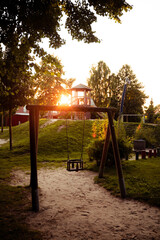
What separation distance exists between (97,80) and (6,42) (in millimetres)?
40750

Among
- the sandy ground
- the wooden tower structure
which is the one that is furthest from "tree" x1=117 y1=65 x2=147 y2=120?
the sandy ground

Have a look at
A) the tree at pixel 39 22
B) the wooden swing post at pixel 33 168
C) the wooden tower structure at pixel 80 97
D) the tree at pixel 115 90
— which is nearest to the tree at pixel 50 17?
the tree at pixel 39 22

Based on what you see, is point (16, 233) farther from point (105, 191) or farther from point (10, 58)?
point (10, 58)

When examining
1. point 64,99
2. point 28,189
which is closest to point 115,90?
Answer: point 64,99

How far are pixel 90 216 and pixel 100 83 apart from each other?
43.5m

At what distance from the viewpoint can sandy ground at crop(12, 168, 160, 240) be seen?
371 centimetres

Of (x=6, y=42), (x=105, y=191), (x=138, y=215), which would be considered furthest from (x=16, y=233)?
(x=6, y=42)

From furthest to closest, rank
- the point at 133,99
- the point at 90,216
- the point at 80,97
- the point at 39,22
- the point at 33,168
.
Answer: the point at 133,99 < the point at 80,97 < the point at 39,22 < the point at 33,168 < the point at 90,216

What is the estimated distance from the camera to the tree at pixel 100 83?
46.3m

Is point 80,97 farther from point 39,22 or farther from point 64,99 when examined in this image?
point 39,22

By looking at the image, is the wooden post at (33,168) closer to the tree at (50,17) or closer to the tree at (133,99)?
the tree at (50,17)

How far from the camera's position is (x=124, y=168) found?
9.25m

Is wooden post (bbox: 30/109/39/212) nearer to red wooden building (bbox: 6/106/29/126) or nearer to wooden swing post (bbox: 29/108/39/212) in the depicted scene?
wooden swing post (bbox: 29/108/39/212)

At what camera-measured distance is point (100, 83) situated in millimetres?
46562
